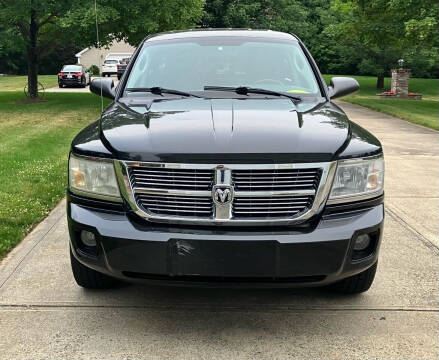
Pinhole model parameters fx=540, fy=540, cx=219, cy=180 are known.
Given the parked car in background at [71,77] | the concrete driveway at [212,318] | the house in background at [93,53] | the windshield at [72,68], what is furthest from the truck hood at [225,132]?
the house in background at [93,53]

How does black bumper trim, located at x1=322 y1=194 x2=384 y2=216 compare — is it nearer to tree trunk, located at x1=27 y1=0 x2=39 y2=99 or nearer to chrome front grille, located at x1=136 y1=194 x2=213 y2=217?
chrome front grille, located at x1=136 y1=194 x2=213 y2=217

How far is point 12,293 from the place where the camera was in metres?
3.65

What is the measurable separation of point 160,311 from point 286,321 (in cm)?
79

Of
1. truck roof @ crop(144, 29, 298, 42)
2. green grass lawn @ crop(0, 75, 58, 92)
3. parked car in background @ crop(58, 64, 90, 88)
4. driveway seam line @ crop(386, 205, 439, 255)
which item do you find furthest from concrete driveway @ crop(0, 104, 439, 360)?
parked car in background @ crop(58, 64, 90, 88)

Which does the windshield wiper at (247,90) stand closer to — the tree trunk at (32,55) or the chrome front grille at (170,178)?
the chrome front grille at (170,178)

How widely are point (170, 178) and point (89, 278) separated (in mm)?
1153

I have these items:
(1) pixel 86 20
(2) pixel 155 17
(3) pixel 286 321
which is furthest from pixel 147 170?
(2) pixel 155 17

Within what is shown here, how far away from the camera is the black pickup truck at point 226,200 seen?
2793mm

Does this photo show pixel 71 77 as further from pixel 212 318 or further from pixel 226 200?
pixel 226 200

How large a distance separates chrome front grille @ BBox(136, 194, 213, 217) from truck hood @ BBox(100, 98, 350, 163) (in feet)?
0.68

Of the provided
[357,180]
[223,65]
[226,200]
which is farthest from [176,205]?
[223,65]

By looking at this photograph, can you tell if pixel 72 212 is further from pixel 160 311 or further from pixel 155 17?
pixel 155 17

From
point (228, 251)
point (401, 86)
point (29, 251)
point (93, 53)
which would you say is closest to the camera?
point (228, 251)

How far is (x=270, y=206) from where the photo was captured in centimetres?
285
